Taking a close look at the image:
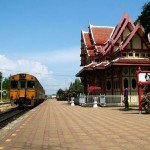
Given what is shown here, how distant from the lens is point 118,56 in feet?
142

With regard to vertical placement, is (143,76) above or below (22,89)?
above

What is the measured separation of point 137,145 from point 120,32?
35.8 metres

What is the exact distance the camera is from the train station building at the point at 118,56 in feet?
134

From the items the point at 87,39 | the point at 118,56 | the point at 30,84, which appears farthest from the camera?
the point at 87,39

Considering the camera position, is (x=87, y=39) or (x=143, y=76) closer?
(x=143, y=76)

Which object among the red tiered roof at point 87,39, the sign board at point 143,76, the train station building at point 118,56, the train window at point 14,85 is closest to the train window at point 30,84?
the train window at point 14,85

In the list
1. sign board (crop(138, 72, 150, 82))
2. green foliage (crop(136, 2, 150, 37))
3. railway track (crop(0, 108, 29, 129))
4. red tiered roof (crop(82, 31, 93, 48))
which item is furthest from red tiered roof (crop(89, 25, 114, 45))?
sign board (crop(138, 72, 150, 82))

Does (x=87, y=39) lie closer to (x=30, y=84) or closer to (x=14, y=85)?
(x=30, y=84)

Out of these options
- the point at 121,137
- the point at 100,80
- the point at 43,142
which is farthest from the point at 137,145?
the point at 100,80

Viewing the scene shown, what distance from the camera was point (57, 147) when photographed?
9.41 m

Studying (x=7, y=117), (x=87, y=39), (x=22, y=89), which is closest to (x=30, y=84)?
(x=22, y=89)

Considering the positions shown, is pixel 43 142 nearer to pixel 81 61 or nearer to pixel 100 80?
pixel 100 80

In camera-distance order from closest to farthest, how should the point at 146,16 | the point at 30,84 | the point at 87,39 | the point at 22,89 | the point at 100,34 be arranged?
the point at 146,16 → the point at 22,89 → the point at 30,84 → the point at 100,34 → the point at 87,39

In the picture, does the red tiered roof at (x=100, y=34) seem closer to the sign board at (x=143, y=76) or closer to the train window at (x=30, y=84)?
the train window at (x=30, y=84)
